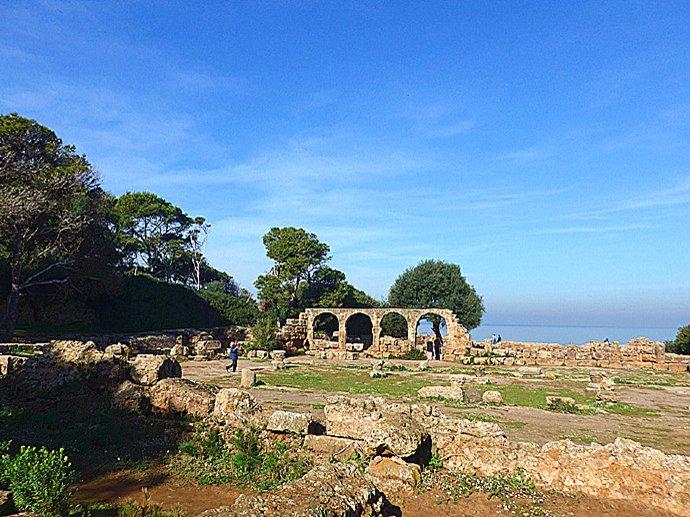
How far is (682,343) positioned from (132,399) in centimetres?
4052

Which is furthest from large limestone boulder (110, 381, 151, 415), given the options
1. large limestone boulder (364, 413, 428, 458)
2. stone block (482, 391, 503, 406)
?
stone block (482, 391, 503, 406)

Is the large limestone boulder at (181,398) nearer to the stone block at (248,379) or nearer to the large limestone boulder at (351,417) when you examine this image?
the large limestone boulder at (351,417)

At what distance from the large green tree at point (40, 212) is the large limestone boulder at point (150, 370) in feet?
50.6

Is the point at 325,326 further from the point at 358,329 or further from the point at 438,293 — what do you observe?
the point at 438,293

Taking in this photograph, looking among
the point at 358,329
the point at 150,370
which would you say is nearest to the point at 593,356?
the point at 358,329

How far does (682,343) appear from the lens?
3431 cm

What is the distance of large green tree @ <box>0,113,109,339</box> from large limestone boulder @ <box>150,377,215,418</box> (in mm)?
16629

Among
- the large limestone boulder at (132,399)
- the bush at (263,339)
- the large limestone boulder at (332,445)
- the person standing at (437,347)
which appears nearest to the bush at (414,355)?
the person standing at (437,347)

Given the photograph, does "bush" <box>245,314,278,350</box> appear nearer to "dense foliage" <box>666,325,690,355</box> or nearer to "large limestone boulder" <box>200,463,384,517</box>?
"large limestone boulder" <box>200,463,384,517</box>

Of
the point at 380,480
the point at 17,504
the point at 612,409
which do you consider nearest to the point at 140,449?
the point at 17,504

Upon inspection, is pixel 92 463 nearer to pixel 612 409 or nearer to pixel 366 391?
pixel 366 391

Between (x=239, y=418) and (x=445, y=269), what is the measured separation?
120 feet

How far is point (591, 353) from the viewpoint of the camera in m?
32.6

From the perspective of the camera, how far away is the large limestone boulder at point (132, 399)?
989 cm
